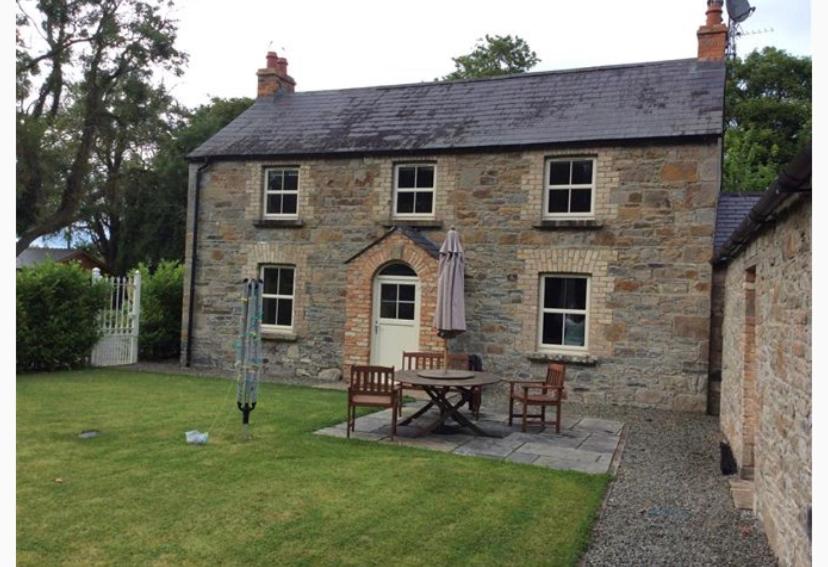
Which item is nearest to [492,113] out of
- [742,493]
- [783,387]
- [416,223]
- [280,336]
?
[416,223]

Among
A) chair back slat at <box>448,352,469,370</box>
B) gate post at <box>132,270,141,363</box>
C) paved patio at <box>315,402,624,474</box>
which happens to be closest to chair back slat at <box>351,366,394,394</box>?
paved patio at <box>315,402,624,474</box>

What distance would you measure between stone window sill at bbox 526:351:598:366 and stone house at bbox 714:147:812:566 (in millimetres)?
5266

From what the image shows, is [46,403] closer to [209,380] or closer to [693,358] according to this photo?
[209,380]

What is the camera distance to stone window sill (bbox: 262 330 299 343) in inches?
609

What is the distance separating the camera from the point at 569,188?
528 inches

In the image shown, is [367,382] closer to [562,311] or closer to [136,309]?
[562,311]

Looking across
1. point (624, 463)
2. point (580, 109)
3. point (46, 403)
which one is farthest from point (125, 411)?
point (580, 109)

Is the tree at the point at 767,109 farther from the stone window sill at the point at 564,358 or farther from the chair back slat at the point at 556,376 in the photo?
the chair back slat at the point at 556,376

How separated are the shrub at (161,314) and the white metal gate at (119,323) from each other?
1.72ft

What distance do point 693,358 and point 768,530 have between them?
23.8 feet

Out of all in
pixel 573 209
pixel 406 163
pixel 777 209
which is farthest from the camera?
pixel 406 163

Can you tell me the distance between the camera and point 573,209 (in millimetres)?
13398

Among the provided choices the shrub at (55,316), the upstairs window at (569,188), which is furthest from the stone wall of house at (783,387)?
the shrub at (55,316)

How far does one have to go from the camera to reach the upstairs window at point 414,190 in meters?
14.6
